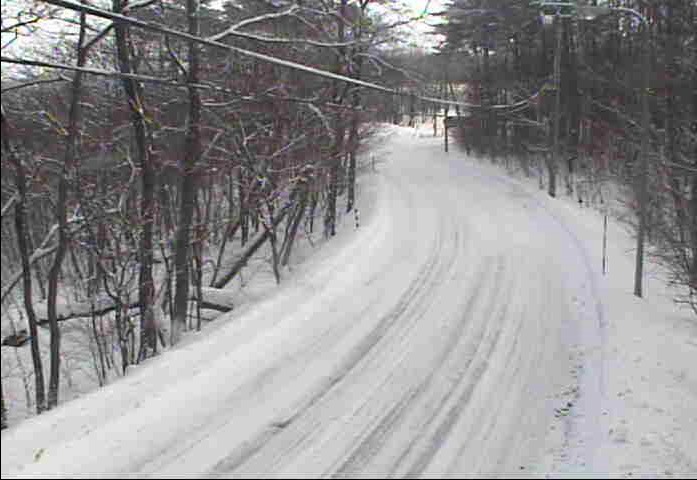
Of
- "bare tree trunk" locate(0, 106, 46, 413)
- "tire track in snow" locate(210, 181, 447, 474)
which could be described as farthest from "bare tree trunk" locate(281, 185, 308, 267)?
"bare tree trunk" locate(0, 106, 46, 413)

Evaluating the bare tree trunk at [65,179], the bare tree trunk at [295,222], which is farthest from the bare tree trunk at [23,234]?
the bare tree trunk at [295,222]

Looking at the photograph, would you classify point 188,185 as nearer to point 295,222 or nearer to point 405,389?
point 295,222

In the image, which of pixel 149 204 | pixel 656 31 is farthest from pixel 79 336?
pixel 656 31

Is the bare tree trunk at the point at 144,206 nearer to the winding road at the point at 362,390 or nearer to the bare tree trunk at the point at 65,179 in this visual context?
the bare tree trunk at the point at 65,179

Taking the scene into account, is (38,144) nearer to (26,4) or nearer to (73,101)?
(73,101)

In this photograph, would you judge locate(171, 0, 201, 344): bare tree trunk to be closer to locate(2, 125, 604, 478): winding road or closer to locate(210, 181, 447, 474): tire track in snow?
locate(2, 125, 604, 478): winding road

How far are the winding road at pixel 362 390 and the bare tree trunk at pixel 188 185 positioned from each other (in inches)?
103

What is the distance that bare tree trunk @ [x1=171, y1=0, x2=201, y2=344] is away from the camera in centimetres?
1141

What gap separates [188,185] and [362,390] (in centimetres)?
723

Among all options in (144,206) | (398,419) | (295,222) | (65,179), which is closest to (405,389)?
(398,419)

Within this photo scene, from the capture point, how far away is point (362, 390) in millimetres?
5992

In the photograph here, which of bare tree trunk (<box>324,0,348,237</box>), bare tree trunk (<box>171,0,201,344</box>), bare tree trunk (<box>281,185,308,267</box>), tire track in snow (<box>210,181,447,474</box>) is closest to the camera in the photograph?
tire track in snow (<box>210,181,447,474</box>)

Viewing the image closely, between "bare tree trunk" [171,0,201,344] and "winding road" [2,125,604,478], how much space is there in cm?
260

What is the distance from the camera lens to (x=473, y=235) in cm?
1608
